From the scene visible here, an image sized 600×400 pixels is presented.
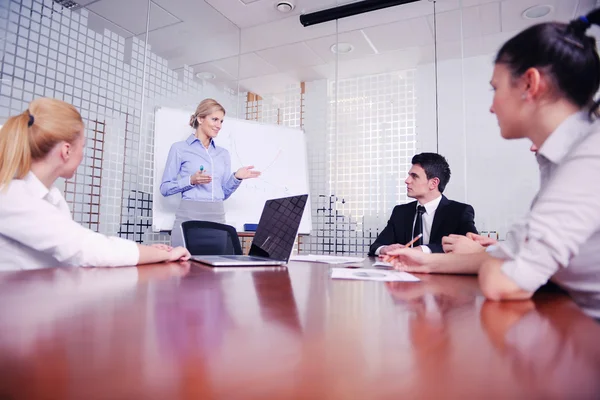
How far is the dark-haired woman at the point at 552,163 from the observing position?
0.64 meters

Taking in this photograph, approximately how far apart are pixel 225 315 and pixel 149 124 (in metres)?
3.37

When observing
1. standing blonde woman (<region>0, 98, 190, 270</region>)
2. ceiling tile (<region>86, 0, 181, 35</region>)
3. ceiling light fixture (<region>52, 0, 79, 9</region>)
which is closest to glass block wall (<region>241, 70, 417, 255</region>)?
ceiling tile (<region>86, 0, 181, 35</region>)

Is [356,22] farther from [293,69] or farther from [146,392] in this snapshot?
[146,392]

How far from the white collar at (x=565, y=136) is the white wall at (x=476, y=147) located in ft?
10.7

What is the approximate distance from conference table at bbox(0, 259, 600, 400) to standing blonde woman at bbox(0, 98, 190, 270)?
16.5 inches

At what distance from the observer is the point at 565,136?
2.70 ft

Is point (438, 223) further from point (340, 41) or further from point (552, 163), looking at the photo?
point (340, 41)

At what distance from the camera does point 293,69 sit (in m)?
4.70

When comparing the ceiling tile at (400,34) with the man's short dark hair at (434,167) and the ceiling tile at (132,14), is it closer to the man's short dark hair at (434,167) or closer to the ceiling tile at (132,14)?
the man's short dark hair at (434,167)

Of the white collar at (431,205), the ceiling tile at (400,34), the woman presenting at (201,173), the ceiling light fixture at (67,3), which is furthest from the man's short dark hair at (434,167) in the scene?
the ceiling light fixture at (67,3)

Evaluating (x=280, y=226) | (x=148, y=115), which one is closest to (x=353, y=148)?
(x=148, y=115)

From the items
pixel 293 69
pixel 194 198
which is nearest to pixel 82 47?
pixel 194 198

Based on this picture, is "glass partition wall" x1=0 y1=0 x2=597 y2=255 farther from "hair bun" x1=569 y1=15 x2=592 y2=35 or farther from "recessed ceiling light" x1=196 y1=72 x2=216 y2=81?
"hair bun" x1=569 y1=15 x2=592 y2=35

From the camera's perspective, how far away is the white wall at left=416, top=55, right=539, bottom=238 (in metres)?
3.79
